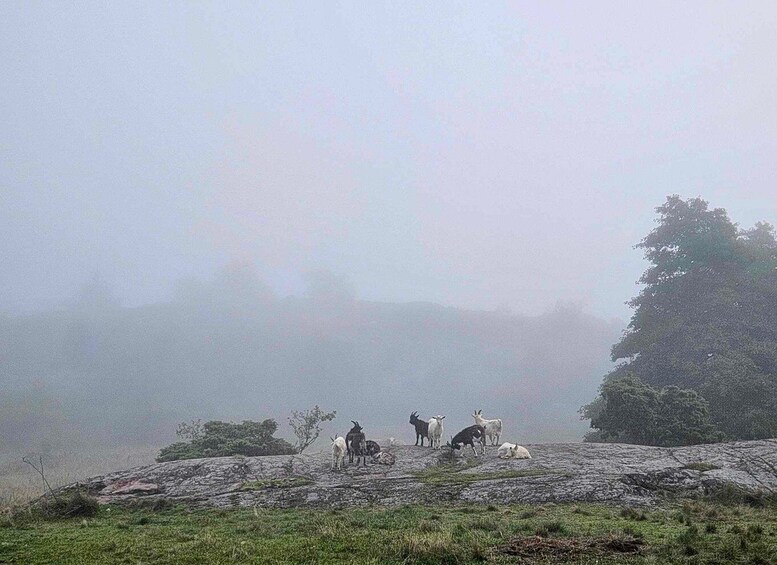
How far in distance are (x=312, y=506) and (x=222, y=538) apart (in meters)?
6.19

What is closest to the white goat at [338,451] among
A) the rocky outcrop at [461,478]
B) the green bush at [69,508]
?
the rocky outcrop at [461,478]

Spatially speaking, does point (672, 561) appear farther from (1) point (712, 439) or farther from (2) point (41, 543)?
(1) point (712, 439)

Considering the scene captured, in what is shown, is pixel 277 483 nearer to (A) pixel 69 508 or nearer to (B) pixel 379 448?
(B) pixel 379 448

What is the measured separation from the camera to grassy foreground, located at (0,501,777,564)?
9.57 m

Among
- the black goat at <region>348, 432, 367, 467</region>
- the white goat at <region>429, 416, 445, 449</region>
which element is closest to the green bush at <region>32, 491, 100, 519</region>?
the black goat at <region>348, 432, 367, 467</region>

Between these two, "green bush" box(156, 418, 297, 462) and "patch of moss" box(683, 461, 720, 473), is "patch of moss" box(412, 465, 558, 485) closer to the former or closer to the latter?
"patch of moss" box(683, 461, 720, 473)

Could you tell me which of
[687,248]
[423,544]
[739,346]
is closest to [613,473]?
[423,544]

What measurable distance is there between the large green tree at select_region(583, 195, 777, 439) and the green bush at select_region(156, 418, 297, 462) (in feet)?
96.2

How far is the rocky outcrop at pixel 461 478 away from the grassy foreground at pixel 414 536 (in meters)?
1.70

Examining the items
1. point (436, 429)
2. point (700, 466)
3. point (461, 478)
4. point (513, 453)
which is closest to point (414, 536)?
point (461, 478)

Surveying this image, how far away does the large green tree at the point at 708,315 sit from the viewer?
36125 millimetres

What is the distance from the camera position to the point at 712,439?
2884 cm

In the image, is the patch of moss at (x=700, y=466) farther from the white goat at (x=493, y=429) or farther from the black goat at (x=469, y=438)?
the white goat at (x=493, y=429)

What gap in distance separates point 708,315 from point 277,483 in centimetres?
4261
